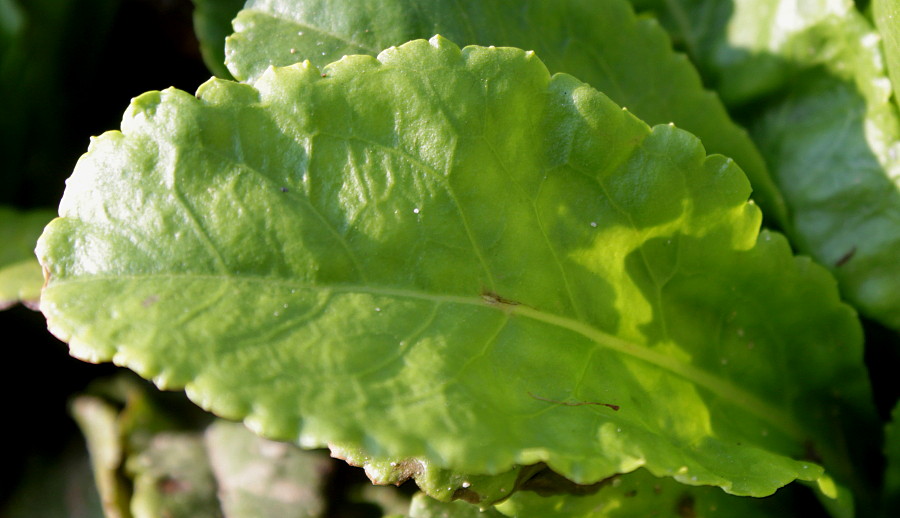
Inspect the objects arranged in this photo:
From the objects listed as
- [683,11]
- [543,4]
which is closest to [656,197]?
[543,4]

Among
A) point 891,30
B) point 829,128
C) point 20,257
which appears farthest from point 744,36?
point 20,257

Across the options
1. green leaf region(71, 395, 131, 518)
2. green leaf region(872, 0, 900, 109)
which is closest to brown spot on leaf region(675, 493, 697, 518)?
green leaf region(872, 0, 900, 109)

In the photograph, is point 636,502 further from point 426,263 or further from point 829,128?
point 829,128

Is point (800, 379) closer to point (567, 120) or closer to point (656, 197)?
point (656, 197)

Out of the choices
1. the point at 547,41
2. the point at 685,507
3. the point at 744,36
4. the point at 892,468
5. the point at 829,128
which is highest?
the point at 547,41

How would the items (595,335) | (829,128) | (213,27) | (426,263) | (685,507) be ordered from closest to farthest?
(426,263) → (595,335) → (685,507) → (213,27) → (829,128)

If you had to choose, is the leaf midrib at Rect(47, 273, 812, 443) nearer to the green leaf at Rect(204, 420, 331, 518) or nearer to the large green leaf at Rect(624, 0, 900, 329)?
the large green leaf at Rect(624, 0, 900, 329)
